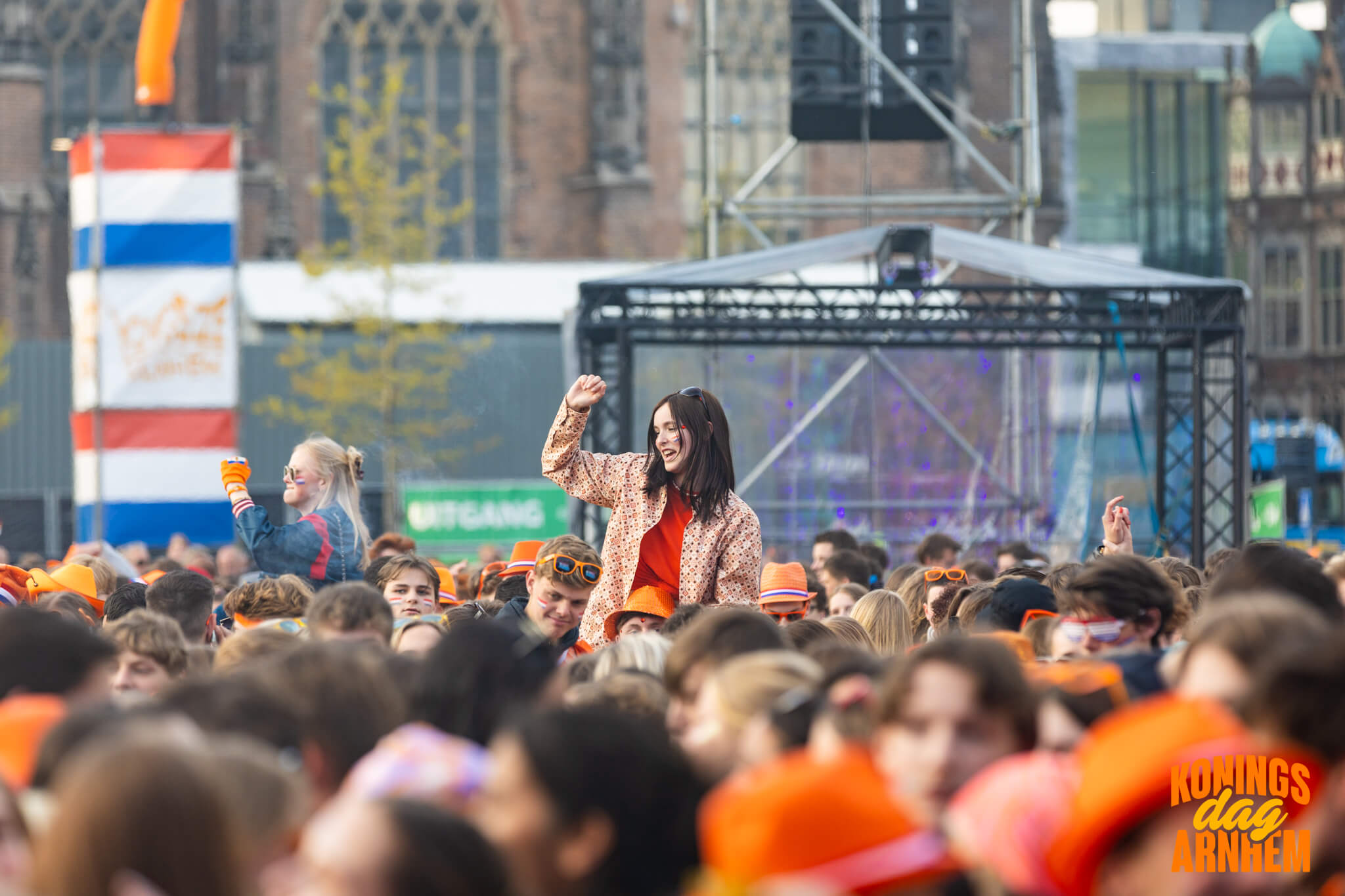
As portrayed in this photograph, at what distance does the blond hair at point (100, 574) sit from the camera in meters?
8.05

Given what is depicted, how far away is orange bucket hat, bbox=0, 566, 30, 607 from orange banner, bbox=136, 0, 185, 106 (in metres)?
6.25

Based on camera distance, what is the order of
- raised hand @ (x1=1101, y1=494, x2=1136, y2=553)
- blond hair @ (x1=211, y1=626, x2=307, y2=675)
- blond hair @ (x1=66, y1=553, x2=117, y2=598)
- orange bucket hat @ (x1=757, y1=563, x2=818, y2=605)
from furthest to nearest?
blond hair @ (x1=66, y1=553, x2=117, y2=598)
orange bucket hat @ (x1=757, y1=563, x2=818, y2=605)
raised hand @ (x1=1101, y1=494, x2=1136, y2=553)
blond hair @ (x1=211, y1=626, x2=307, y2=675)

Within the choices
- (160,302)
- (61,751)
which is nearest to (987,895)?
(61,751)

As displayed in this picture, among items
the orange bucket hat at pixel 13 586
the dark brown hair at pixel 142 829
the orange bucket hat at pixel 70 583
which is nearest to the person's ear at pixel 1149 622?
the dark brown hair at pixel 142 829

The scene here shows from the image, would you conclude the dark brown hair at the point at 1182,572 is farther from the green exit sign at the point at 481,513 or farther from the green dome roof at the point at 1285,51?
the green dome roof at the point at 1285,51

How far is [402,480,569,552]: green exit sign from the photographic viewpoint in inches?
768

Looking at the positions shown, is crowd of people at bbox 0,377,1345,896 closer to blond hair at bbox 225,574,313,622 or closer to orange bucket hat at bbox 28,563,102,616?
blond hair at bbox 225,574,313,622

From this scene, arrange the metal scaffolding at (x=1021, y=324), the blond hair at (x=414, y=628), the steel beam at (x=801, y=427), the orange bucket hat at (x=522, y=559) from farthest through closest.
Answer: the steel beam at (x=801, y=427), the metal scaffolding at (x=1021, y=324), the orange bucket hat at (x=522, y=559), the blond hair at (x=414, y=628)

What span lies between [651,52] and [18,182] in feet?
35.8

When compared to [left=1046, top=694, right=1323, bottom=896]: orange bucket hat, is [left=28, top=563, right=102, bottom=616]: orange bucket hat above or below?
below

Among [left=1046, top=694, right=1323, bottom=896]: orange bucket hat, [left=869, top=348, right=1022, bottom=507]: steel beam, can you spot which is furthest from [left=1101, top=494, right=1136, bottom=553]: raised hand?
[left=869, top=348, right=1022, bottom=507]: steel beam

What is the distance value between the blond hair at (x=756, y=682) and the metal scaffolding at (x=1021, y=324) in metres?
9.14

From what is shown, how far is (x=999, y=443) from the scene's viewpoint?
675 inches

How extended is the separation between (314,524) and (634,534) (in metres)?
1.24
